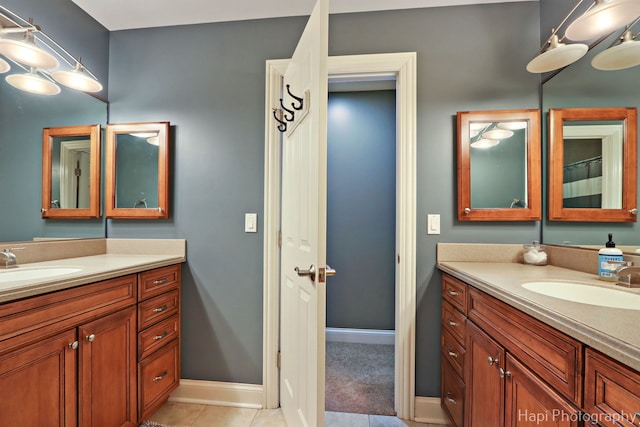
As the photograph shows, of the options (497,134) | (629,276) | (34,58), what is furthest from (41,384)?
(497,134)

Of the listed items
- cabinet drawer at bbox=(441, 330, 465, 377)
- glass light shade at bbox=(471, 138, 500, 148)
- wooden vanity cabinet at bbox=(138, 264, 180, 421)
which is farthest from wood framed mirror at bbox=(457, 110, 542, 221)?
wooden vanity cabinet at bbox=(138, 264, 180, 421)

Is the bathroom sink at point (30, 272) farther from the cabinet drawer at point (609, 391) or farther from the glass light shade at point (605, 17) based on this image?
the glass light shade at point (605, 17)

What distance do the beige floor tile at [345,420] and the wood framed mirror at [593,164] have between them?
63.0 inches

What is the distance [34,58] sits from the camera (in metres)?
1.29

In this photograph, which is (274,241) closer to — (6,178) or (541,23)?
(6,178)

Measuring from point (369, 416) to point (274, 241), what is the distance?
3.96 feet

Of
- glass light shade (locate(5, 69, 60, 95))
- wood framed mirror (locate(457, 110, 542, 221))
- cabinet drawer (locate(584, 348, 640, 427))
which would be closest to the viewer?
cabinet drawer (locate(584, 348, 640, 427))

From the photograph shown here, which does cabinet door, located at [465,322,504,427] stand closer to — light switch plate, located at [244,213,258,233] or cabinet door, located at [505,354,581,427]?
cabinet door, located at [505,354,581,427]

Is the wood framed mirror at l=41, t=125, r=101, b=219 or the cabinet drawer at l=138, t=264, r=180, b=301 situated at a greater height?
the wood framed mirror at l=41, t=125, r=101, b=219

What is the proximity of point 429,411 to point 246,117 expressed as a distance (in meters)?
2.16

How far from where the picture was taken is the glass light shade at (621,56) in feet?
3.56

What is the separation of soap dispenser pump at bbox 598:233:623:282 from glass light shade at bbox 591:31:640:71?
764mm

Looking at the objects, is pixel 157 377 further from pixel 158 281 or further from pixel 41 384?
pixel 41 384

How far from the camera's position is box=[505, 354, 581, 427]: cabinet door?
69 cm
